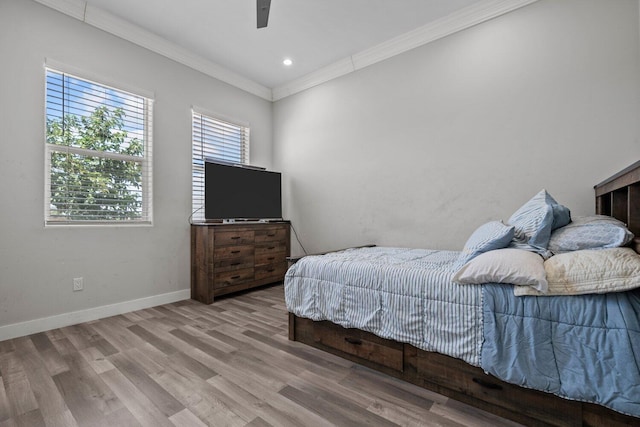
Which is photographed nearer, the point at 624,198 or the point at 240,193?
the point at 624,198

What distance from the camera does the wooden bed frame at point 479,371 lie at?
123 cm

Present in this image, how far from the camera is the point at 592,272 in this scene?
118 centimetres

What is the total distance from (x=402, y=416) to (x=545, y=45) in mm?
2968

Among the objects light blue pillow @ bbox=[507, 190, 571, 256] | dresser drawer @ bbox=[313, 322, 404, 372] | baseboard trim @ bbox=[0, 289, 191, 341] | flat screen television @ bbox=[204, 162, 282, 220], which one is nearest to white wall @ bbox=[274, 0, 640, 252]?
flat screen television @ bbox=[204, 162, 282, 220]

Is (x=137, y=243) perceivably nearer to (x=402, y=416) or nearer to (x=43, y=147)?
(x=43, y=147)

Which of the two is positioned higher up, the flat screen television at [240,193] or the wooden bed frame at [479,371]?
the flat screen television at [240,193]

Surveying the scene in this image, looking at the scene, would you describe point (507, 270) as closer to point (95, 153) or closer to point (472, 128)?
point (472, 128)

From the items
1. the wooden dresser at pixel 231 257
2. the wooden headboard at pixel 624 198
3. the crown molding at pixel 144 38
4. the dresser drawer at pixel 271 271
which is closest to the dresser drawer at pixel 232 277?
the wooden dresser at pixel 231 257

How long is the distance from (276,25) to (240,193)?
188 cm

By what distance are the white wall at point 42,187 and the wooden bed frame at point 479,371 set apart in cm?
204

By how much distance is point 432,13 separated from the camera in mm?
2826

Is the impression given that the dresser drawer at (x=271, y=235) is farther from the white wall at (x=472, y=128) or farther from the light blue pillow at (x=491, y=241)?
the light blue pillow at (x=491, y=241)

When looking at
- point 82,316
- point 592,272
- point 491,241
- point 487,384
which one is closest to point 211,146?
point 82,316

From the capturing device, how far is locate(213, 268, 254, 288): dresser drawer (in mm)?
3307
